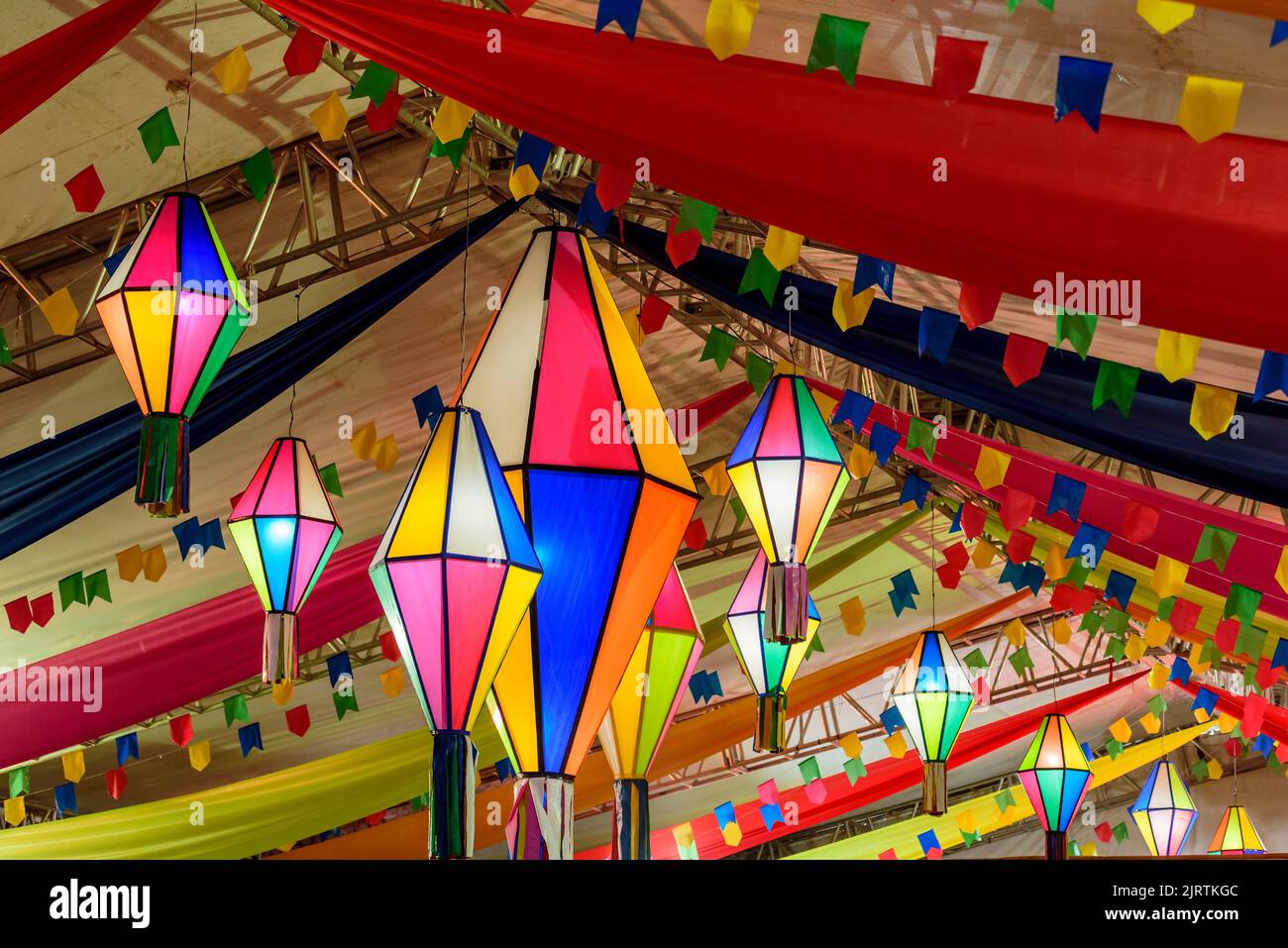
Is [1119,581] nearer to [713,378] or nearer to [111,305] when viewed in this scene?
[713,378]

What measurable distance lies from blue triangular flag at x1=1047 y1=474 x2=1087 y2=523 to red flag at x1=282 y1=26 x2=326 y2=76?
2.72 m

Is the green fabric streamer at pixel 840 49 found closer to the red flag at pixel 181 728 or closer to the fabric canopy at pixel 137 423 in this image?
the fabric canopy at pixel 137 423

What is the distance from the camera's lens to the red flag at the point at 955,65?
2.13 meters

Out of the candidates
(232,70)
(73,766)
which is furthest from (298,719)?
(232,70)

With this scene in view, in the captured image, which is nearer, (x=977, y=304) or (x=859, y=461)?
(x=977, y=304)

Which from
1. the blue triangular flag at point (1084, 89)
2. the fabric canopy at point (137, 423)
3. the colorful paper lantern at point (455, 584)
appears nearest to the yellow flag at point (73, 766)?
the fabric canopy at point (137, 423)

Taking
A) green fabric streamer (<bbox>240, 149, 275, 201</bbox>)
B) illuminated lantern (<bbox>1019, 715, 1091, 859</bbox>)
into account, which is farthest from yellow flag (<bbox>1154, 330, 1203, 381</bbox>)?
illuminated lantern (<bbox>1019, 715, 1091, 859</bbox>)

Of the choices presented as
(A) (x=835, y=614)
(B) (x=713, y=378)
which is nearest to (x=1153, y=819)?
(A) (x=835, y=614)

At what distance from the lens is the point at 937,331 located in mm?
3445

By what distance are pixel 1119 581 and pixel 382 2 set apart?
4.29m

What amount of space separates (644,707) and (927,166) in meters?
1.01

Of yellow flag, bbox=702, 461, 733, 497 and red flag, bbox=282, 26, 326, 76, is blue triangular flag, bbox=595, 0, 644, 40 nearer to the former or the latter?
red flag, bbox=282, 26, 326, 76

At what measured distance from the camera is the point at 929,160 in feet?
7.22

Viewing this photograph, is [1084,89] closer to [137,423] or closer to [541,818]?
[541,818]
